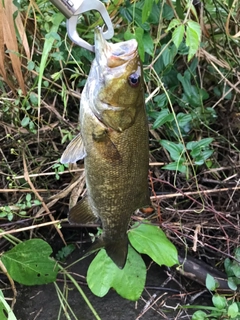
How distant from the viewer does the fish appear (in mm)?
1045

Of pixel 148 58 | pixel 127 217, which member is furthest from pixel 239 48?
pixel 127 217

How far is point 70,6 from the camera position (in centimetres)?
85

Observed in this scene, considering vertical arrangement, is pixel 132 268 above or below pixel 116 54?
below

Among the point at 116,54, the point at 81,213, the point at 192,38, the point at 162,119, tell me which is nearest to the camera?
the point at 116,54

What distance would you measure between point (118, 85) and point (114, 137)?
0.42 ft

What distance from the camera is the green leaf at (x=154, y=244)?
1.59 m

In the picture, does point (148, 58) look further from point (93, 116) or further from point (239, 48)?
point (93, 116)

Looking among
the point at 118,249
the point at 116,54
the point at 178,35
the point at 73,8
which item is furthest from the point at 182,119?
the point at 73,8

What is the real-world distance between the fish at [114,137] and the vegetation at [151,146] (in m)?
0.46

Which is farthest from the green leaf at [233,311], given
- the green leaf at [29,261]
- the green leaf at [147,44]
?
the green leaf at [147,44]

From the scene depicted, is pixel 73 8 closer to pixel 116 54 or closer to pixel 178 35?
pixel 116 54

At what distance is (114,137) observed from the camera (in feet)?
3.66

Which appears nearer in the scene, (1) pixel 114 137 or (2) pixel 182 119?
(1) pixel 114 137

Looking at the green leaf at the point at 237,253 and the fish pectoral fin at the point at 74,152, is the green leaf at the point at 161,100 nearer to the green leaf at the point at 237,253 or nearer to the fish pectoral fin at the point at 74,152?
the green leaf at the point at 237,253
